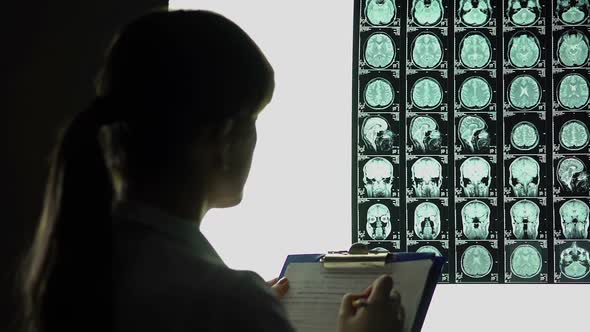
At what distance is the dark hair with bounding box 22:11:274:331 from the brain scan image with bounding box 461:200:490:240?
1179 mm

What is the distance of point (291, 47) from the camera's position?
6.14 ft

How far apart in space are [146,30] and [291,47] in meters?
1.15

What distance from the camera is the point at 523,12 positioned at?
1.86 metres

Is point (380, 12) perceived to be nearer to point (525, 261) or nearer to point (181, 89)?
point (525, 261)

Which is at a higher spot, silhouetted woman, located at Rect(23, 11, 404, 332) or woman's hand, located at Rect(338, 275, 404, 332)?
silhouetted woman, located at Rect(23, 11, 404, 332)

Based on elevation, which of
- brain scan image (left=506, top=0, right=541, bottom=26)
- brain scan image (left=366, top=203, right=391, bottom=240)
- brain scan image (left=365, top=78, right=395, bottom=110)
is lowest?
brain scan image (left=366, top=203, right=391, bottom=240)

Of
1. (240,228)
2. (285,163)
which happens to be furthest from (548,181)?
(240,228)

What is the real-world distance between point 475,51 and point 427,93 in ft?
0.54

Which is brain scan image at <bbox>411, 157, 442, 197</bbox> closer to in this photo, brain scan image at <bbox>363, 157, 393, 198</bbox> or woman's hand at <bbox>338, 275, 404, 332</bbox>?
brain scan image at <bbox>363, 157, 393, 198</bbox>

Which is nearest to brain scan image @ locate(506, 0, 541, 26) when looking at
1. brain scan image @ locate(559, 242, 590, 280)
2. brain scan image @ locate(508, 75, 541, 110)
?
brain scan image @ locate(508, 75, 541, 110)

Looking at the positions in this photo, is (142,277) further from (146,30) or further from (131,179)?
(146,30)

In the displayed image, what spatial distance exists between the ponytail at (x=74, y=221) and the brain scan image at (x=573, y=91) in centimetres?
139

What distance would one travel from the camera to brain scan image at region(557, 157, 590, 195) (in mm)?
1791

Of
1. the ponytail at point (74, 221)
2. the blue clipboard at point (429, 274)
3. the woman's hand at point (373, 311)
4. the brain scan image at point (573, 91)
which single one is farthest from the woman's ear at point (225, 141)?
the brain scan image at point (573, 91)
